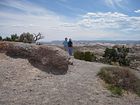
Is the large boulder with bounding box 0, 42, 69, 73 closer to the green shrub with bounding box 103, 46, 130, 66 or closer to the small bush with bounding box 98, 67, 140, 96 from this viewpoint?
the small bush with bounding box 98, 67, 140, 96

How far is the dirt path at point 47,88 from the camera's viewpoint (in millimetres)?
10867

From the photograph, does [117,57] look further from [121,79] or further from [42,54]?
[42,54]

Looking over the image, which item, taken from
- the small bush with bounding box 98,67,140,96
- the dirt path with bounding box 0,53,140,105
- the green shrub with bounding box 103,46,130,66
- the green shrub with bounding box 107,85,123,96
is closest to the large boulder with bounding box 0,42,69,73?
the dirt path with bounding box 0,53,140,105

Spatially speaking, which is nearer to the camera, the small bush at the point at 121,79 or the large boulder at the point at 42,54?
the small bush at the point at 121,79

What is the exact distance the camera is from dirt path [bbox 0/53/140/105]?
10.9 metres

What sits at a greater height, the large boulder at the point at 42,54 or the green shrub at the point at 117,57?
the large boulder at the point at 42,54

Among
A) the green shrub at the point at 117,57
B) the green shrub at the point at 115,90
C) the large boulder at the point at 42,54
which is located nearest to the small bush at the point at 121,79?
the green shrub at the point at 115,90

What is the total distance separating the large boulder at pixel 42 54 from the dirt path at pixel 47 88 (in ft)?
1.55

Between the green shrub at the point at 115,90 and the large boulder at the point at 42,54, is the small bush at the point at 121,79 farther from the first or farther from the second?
the large boulder at the point at 42,54

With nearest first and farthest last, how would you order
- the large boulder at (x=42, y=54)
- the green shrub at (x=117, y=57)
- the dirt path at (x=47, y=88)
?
the dirt path at (x=47, y=88), the large boulder at (x=42, y=54), the green shrub at (x=117, y=57)

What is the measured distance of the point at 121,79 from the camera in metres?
14.9

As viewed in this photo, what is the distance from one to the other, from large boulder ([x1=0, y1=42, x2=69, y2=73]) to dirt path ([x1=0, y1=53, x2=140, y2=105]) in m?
0.47

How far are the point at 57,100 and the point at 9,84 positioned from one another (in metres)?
2.44

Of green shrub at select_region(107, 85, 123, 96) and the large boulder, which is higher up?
the large boulder
